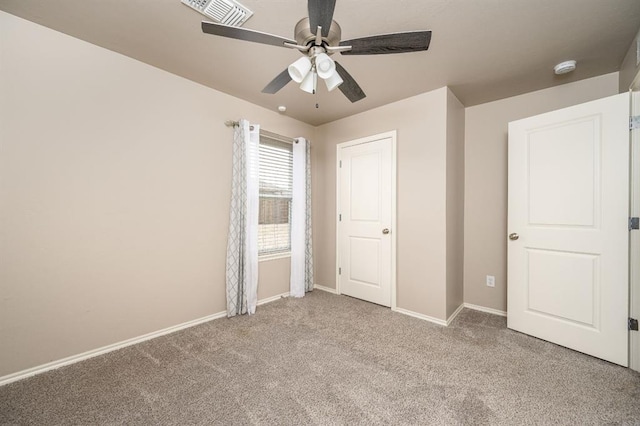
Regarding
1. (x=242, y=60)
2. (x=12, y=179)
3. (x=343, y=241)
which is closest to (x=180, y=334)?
(x=12, y=179)

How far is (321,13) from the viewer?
1.28 meters

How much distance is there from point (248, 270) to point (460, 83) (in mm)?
3045

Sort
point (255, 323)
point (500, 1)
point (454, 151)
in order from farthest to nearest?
1. point (454, 151)
2. point (255, 323)
3. point (500, 1)

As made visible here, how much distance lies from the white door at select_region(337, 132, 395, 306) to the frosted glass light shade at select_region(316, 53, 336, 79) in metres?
1.85

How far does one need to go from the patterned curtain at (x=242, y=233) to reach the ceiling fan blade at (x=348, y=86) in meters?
1.52

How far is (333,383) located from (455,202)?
2350 millimetres

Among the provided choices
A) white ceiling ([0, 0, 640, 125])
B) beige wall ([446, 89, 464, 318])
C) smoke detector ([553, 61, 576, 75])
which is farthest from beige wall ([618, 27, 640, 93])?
beige wall ([446, 89, 464, 318])

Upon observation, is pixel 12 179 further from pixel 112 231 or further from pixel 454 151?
pixel 454 151

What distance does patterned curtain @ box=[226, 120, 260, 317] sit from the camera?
293 centimetres

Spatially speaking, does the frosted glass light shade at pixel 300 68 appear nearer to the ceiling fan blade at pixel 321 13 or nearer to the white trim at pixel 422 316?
the ceiling fan blade at pixel 321 13

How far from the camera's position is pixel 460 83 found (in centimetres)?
268

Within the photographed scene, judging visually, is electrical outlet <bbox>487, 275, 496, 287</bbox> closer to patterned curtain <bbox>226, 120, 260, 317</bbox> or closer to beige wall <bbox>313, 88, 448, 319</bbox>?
beige wall <bbox>313, 88, 448, 319</bbox>

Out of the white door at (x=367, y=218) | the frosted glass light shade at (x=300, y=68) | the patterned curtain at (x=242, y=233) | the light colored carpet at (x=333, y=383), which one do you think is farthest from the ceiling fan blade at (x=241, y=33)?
the light colored carpet at (x=333, y=383)

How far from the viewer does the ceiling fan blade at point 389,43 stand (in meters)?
1.39
